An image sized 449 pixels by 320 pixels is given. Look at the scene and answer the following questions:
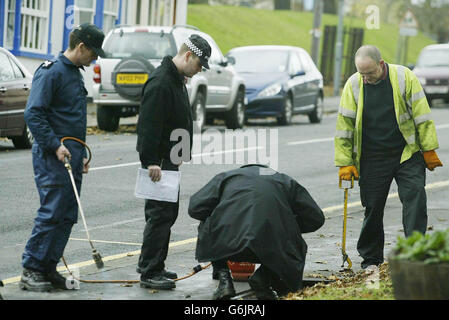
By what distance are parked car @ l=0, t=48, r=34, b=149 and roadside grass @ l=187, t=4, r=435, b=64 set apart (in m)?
29.8

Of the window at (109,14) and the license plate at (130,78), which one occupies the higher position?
the window at (109,14)

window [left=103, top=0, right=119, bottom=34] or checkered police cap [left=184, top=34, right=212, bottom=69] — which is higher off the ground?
checkered police cap [left=184, top=34, right=212, bottom=69]

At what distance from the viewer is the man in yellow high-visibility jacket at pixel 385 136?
8.27 m

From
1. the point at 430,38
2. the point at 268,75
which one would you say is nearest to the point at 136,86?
the point at 268,75

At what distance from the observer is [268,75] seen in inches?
919

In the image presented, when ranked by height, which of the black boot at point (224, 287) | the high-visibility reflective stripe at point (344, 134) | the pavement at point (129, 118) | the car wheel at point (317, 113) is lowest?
the pavement at point (129, 118)

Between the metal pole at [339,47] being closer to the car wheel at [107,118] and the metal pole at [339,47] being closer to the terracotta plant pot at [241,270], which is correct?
the car wheel at [107,118]

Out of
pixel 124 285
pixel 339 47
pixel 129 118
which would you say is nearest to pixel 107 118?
pixel 129 118

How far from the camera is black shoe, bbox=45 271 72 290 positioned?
24.4 feet

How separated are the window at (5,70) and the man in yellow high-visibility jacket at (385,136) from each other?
29.4ft

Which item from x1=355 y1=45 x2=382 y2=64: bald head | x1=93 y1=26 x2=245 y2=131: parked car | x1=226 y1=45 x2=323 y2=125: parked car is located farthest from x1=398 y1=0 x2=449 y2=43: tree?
x1=355 y1=45 x2=382 y2=64: bald head

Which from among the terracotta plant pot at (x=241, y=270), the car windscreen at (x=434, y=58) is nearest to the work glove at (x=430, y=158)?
the terracotta plant pot at (x=241, y=270)

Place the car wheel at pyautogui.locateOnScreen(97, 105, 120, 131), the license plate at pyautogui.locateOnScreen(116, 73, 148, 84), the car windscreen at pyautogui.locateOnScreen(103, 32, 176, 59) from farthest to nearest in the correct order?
1. the car wheel at pyautogui.locateOnScreen(97, 105, 120, 131)
2. the car windscreen at pyautogui.locateOnScreen(103, 32, 176, 59)
3. the license plate at pyautogui.locateOnScreen(116, 73, 148, 84)

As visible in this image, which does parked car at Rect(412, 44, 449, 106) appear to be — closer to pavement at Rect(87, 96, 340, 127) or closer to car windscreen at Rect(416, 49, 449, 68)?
car windscreen at Rect(416, 49, 449, 68)
